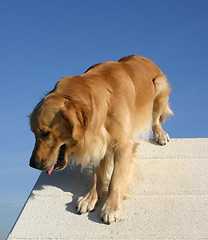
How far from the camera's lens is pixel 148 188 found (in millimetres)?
3328

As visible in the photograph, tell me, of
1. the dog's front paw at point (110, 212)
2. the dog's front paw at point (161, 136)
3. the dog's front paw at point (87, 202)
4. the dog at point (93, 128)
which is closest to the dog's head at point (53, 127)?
the dog at point (93, 128)

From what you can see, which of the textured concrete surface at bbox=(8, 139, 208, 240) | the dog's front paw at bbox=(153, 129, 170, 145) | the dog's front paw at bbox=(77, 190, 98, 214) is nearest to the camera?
the textured concrete surface at bbox=(8, 139, 208, 240)

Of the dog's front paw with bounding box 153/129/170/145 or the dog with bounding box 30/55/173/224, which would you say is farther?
the dog's front paw with bounding box 153/129/170/145

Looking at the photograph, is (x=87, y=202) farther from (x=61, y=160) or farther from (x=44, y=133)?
(x=44, y=133)

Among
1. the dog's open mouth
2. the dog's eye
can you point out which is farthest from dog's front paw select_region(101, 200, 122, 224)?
the dog's eye

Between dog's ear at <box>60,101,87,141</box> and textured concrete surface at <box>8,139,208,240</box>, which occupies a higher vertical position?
dog's ear at <box>60,101,87,141</box>

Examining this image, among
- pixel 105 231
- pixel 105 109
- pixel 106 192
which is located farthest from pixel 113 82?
pixel 105 231

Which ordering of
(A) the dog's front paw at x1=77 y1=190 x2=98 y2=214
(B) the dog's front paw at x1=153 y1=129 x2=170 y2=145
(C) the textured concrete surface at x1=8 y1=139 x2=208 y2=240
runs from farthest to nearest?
1. (B) the dog's front paw at x1=153 y1=129 x2=170 y2=145
2. (A) the dog's front paw at x1=77 y1=190 x2=98 y2=214
3. (C) the textured concrete surface at x1=8 y1=139 x2=208 y2=240

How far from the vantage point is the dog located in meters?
2.81

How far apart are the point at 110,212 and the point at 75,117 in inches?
33.5

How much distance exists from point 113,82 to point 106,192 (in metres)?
1.07

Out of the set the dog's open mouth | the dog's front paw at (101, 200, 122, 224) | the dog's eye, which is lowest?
the dog's front paw at (101, 200, 122, 224)

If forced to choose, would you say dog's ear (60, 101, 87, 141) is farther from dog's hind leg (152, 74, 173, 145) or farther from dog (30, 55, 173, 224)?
dog's hind leg (152, 74, 173, 145)

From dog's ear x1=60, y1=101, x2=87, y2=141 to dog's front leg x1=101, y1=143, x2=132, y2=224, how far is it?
1.58 feet
